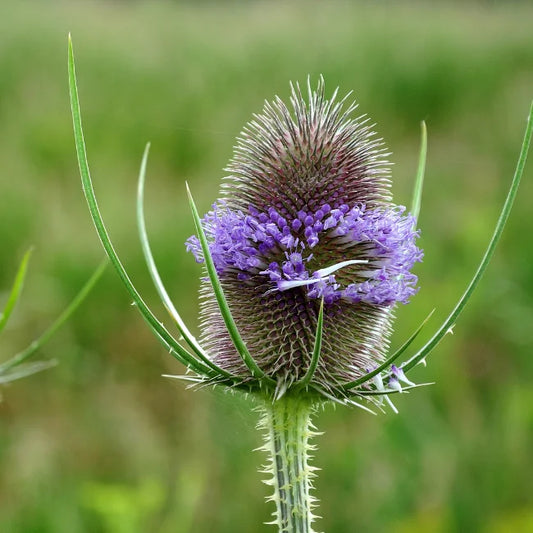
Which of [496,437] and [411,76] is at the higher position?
[411,76]

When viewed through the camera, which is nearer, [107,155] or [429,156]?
[107,155]

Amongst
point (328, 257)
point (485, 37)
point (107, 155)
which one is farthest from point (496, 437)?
point (485, 37)

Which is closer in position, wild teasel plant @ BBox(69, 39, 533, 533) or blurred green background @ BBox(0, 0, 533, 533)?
wild teasel plant @ BBox(69, 39, 533, 533)

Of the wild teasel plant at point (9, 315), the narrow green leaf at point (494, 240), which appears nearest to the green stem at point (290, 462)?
the narrow green leaf at point (494, 240)

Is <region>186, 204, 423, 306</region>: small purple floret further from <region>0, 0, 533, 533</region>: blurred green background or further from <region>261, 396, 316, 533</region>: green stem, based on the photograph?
<region>0, 0, 533, 533</region>: blurred green background

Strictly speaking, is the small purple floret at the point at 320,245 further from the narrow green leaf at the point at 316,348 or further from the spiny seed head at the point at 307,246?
the narrow green leaf at the point at 316,348

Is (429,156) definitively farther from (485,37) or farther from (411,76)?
(485,37)

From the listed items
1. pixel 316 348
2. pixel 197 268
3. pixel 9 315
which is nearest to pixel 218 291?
pixel 316 348

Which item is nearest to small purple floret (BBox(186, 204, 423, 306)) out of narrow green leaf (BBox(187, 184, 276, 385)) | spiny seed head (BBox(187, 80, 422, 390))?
spiny seed head (BBox(187, 80, 422, 390))
